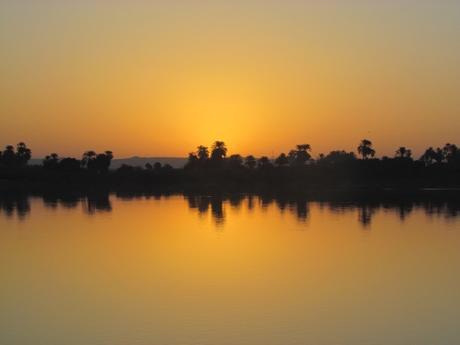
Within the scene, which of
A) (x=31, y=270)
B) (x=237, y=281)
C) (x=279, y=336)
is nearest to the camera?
(x=279, y=336)

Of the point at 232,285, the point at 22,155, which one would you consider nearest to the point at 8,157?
the point at 22,155

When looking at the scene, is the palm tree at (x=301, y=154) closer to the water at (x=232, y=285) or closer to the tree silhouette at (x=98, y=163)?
the tree silhouette at (x=98, y=163)

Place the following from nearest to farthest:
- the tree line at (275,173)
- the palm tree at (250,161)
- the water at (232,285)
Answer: the water at (232,285)
the tree line at (275,173)
the palm tree at (250,161)

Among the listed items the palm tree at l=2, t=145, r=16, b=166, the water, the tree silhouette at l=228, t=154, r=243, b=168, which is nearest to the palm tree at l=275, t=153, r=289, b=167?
the tree silhouette at l=228, t=154, r=243, b=168

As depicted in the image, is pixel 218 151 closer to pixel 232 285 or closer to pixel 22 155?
pixel 22 155

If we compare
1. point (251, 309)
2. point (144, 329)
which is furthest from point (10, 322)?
point (251, 309)

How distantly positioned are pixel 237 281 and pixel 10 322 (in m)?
6.12

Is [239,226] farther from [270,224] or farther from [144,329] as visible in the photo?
[144,329]

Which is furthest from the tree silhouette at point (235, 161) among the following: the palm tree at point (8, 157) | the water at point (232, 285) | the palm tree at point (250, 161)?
the water at point (232, 285)

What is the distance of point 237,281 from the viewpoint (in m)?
16.6

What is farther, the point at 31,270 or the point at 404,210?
the point at 404,210

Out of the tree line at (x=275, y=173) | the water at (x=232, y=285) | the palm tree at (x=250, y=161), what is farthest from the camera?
the palm tree at (x=250, y=161)

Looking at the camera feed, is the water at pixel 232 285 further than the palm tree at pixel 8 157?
No

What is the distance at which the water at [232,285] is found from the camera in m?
11.8
